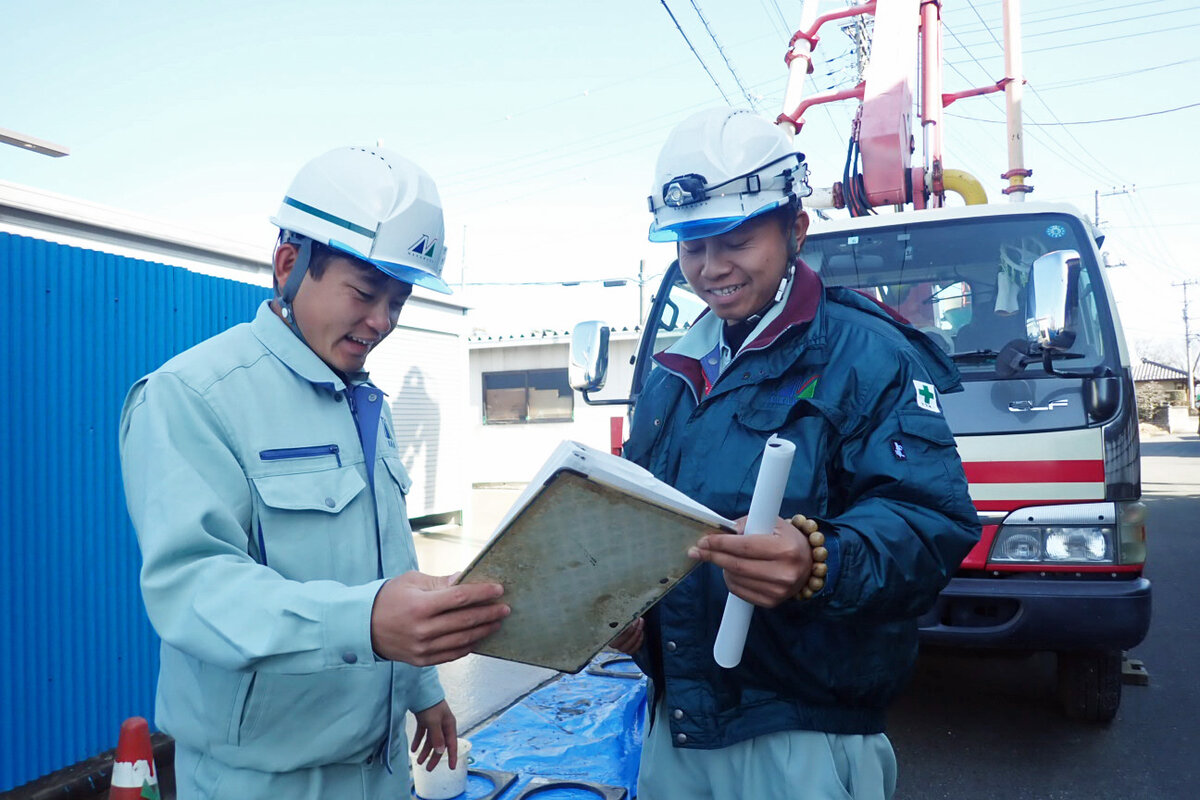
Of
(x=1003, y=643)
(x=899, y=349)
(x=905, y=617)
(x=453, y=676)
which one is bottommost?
(x=453, y=676)

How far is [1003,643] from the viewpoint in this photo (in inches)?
138

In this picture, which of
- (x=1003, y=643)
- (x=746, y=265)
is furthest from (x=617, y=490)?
(x=1003, y=643)

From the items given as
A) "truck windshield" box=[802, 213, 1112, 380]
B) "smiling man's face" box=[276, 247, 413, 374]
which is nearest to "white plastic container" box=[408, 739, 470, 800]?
"smiling man's face" box=[276, 247, 413, 374]

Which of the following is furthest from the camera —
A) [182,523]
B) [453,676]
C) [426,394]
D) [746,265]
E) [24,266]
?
[426,394]

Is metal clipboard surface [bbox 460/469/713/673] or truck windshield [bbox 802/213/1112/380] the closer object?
metal clipboard surface [bbox 460/469/713/673]

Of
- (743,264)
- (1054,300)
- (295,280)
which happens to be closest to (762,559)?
(743,264)

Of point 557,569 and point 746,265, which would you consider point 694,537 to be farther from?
point 746,265

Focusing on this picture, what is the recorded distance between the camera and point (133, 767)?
90.5 inches

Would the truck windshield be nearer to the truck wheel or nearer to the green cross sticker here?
the truck wheel

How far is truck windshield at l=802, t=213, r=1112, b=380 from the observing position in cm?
383

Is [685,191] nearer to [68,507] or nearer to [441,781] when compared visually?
[441,781]

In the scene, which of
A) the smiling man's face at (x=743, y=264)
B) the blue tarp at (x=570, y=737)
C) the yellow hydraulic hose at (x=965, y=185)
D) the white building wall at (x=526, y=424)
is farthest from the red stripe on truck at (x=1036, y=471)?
the white building wall at (x=526, y=424)

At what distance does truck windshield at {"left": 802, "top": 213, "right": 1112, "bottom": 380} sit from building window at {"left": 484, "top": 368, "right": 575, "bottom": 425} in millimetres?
15538

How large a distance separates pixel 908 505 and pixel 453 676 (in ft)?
15.1
